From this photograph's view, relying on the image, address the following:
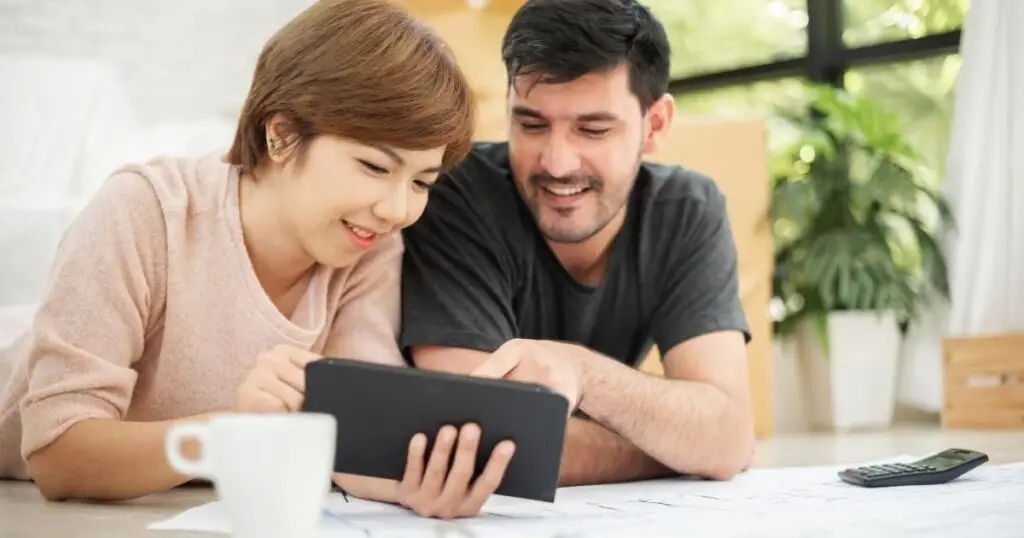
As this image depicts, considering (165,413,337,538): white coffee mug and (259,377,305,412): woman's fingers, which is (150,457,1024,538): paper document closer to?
(259,377,305,412): woman's fingers

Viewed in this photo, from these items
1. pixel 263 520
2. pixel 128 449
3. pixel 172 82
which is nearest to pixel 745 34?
pixel 172 82

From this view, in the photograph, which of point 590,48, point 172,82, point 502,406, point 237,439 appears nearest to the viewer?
point 237,439

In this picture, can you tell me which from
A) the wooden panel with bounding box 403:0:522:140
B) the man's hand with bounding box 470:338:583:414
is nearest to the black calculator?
the man's hand with bounding box 470:338:583:414

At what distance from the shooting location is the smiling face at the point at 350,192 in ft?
4.24

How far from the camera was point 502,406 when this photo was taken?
103 centimetres

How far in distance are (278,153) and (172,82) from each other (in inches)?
43.9

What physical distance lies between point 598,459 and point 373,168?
0.53 meters

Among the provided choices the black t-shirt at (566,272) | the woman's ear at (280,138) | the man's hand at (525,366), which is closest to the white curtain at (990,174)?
the black t-shirt at (566,272)

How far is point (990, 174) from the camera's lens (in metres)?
3.25

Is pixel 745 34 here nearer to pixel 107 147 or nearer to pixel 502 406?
pixel 107 147

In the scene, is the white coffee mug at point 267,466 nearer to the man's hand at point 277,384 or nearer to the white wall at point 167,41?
the man's hand at point 277,384

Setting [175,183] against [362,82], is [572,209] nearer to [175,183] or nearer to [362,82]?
[362,82]

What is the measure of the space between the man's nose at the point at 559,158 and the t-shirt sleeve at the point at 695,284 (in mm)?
209

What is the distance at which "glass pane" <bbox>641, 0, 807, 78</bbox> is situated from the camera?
151 inches
